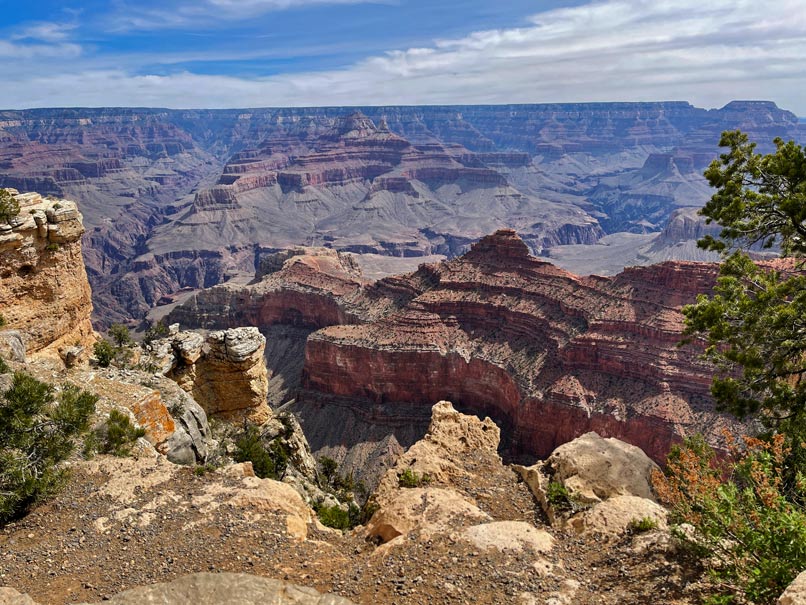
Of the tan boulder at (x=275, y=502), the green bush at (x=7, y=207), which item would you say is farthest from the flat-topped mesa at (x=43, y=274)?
the tan boulder at (x=275, y=502)

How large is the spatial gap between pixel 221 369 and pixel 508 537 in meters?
25.0

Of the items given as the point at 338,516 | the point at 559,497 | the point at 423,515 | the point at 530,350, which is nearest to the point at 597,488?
the point at 559,497

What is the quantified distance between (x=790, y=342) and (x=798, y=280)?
197 centimetres

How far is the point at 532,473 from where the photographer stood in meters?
22.4

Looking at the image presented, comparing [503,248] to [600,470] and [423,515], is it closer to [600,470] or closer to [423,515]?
[600,470]

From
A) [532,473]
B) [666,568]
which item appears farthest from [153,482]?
[666,568]

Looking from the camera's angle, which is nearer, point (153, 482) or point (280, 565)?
point (280, 565)

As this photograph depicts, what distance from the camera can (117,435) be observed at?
20.7m

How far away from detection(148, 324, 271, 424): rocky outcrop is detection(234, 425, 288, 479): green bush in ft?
6.70

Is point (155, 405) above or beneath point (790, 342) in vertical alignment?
beneath

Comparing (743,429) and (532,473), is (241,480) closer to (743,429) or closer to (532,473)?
(532,473)

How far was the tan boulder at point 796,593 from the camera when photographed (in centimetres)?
Answer: 931

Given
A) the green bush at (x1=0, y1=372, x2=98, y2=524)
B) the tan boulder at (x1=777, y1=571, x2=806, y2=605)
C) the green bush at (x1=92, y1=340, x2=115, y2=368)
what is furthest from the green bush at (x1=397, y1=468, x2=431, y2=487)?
the green bush at (x1=92, y1=340, x2=115, y2=368)

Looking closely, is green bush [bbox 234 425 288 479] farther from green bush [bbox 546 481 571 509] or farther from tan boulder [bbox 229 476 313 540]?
green bush [bbox 546 481 571 509]
